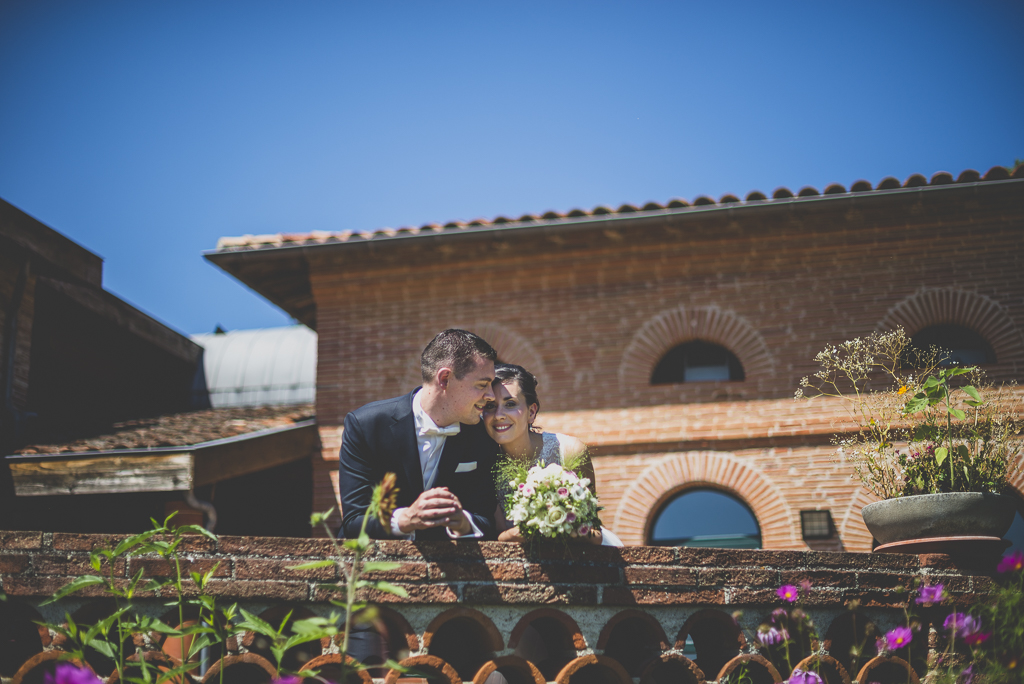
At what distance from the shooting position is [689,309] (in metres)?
9.05

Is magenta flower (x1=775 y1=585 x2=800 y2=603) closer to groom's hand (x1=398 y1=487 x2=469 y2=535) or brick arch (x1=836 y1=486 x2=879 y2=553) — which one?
groom's hand (x1=398 y1=487 x2=469 y2=535)

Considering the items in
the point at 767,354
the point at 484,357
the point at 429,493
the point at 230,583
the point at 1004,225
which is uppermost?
the point at 1004,225

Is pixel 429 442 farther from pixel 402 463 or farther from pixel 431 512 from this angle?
pixel 431 512

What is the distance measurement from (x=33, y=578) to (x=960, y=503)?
140 inches

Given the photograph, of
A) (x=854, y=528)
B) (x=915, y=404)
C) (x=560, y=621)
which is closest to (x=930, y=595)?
(x=915, y=404)

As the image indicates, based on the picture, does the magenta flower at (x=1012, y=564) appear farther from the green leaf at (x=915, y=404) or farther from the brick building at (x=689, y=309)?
the brick building at (x=689, y=309)

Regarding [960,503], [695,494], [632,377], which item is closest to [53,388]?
[632,377]

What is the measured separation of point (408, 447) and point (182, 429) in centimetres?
679

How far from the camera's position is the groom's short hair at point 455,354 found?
341cm

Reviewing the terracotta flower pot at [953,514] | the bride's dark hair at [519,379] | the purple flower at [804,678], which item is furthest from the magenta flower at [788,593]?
the bride's dark hair at [519,379]

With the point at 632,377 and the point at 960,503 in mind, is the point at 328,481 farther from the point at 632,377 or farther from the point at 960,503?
the point at 960,503

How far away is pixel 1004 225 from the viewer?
8.58 meters

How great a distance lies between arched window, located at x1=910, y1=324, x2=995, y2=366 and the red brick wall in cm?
16

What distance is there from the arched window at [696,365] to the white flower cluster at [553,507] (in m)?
6.29
